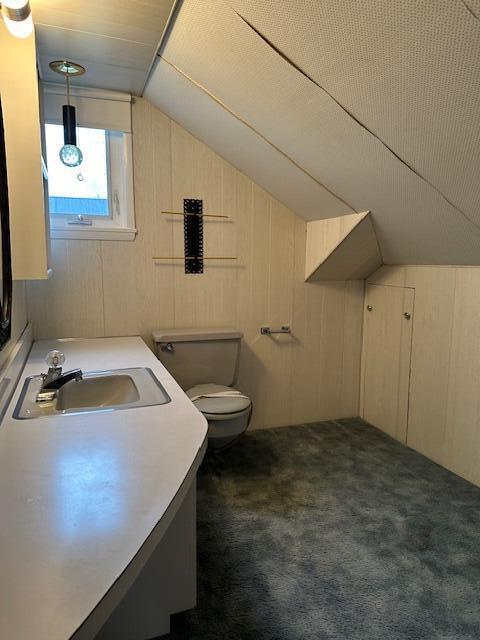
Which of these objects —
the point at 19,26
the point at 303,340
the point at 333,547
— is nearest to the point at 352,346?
the point at 303,340

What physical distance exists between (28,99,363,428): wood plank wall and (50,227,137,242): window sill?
34 millimetres

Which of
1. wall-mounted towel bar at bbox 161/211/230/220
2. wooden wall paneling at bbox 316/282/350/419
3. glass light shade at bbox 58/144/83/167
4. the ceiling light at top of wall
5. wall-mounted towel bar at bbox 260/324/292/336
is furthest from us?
wooden wall paneling at bbox 316/282/350/419

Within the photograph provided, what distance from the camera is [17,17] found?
46.0 inches

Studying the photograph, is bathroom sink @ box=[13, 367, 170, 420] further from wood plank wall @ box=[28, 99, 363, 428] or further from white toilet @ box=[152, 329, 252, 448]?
wood plank wall @ box=[28, 99, 363, 428]

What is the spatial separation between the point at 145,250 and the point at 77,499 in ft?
5.94

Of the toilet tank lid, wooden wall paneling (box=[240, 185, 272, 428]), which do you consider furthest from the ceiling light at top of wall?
wooden wall paneling (box=[240, 185, 272, 428])

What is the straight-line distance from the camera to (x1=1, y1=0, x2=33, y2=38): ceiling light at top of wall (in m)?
1.13

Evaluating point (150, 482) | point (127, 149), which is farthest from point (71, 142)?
point (150, 482)

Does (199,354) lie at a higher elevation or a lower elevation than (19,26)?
lower

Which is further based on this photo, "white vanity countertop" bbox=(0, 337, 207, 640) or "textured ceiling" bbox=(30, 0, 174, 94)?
"textured ceiling" bbox=(30, 0, 174, 94)

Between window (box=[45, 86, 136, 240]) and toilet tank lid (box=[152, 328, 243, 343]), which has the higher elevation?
window (box=[45, 86, 136, 240])

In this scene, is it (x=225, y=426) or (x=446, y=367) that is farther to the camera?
(x=446, y=367)

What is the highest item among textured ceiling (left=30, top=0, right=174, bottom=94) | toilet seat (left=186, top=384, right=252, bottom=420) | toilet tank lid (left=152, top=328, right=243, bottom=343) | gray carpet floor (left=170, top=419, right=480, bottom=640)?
textured ceiling (left=30, top=0, right=174, bottom=94)

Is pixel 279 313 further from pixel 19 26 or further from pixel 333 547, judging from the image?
pixel 19 26
